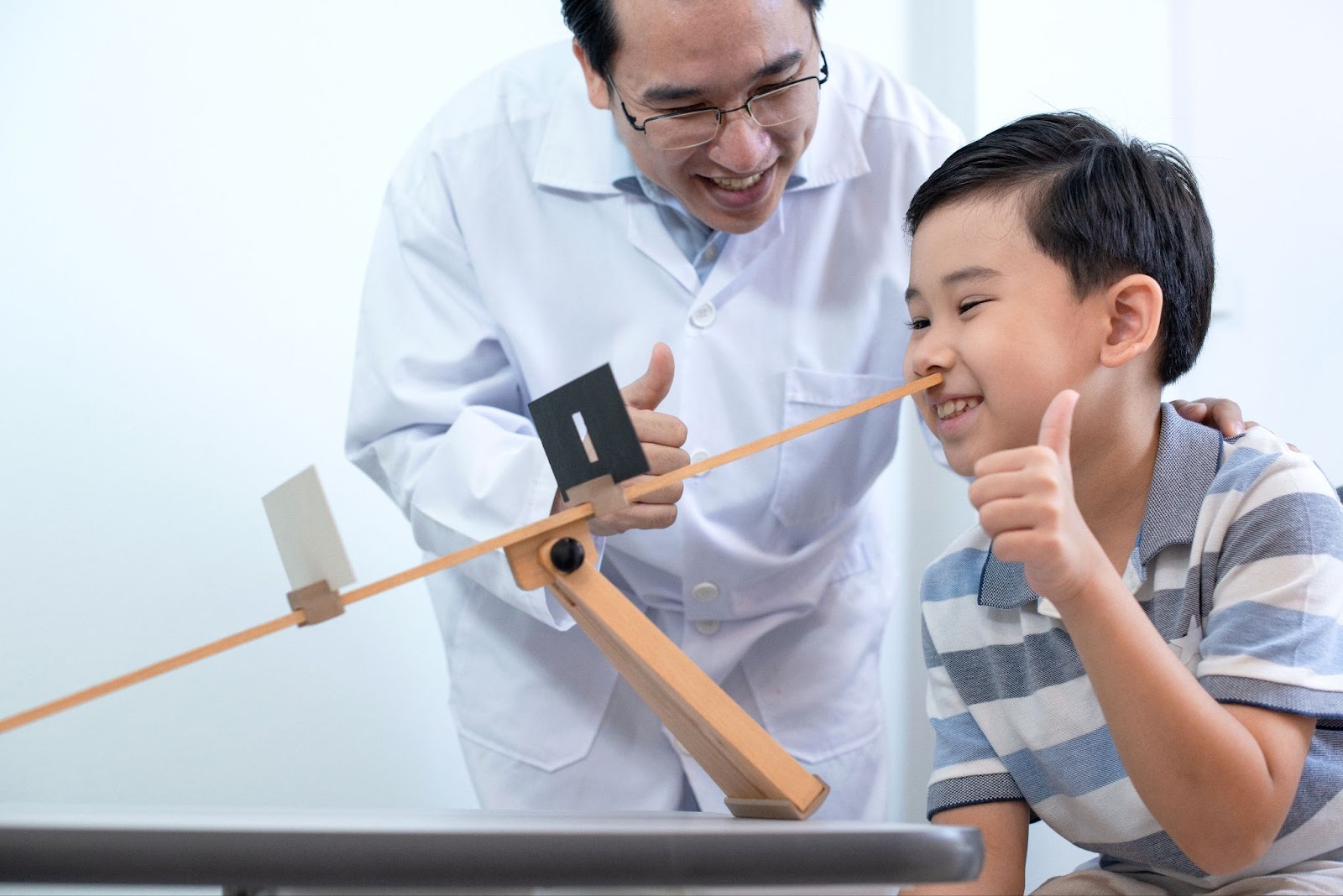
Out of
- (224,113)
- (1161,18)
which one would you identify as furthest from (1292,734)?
(224,113)

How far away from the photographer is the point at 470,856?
56 cm

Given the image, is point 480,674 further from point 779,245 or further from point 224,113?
point 224,113

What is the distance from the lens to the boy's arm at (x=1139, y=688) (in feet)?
2.37

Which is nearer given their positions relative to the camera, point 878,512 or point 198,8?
point 878,512

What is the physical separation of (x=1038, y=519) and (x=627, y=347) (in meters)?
0.69

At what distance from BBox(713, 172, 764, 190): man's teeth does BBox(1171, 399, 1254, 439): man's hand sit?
44 cm

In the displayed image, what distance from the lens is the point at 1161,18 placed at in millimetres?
1903

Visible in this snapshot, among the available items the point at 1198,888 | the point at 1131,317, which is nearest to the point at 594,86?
the point at 1131,317

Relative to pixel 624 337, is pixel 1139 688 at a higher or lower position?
lower

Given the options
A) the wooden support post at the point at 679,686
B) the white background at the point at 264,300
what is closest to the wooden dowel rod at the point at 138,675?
the wooden support post at the point at 679,686

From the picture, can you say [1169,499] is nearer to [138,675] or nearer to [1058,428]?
[1058,428]

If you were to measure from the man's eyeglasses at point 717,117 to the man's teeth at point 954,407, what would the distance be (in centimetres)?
33

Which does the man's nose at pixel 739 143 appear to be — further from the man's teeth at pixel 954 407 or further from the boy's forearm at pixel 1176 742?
the boy's forearm at pixel 1176 742

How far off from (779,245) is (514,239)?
0.30 m
